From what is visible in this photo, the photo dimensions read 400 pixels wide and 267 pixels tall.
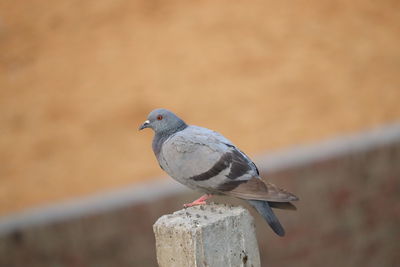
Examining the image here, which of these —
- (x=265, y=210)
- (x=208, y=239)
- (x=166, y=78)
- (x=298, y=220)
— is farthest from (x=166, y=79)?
(x=208, y=239)

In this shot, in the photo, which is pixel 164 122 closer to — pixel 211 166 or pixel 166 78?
pixel 211 166

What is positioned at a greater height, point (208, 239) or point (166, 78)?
point (166, 78)

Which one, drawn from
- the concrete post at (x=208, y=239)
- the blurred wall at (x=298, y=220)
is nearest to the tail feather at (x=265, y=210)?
the concrete post at (x=208, y=239)

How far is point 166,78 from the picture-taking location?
11867mm

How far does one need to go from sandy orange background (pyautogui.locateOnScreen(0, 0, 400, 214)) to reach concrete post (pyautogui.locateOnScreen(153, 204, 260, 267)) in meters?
6.68

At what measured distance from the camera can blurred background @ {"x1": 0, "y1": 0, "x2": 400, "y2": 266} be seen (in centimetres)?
1061

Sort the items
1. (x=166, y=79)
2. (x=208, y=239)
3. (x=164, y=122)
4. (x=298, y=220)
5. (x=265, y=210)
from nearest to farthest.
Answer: (x=208, y=239)
(x=265, y=210)
(x=164, y=122)
(x=298, y=220)
(x=166, y=79)

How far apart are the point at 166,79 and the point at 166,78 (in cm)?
2

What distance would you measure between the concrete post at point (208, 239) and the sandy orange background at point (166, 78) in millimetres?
6684

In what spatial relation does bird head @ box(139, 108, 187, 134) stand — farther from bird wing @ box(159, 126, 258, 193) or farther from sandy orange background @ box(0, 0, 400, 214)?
sandy orange background @ box(0, 0, 400, 214)

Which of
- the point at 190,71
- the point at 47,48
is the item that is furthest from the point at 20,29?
the point at 190,71

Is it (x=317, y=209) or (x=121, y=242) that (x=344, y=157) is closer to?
(x=317, y=209)

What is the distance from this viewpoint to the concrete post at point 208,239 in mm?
3236

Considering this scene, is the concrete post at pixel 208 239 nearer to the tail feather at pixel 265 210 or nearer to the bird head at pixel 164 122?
the tail feather at pixel 265 210
